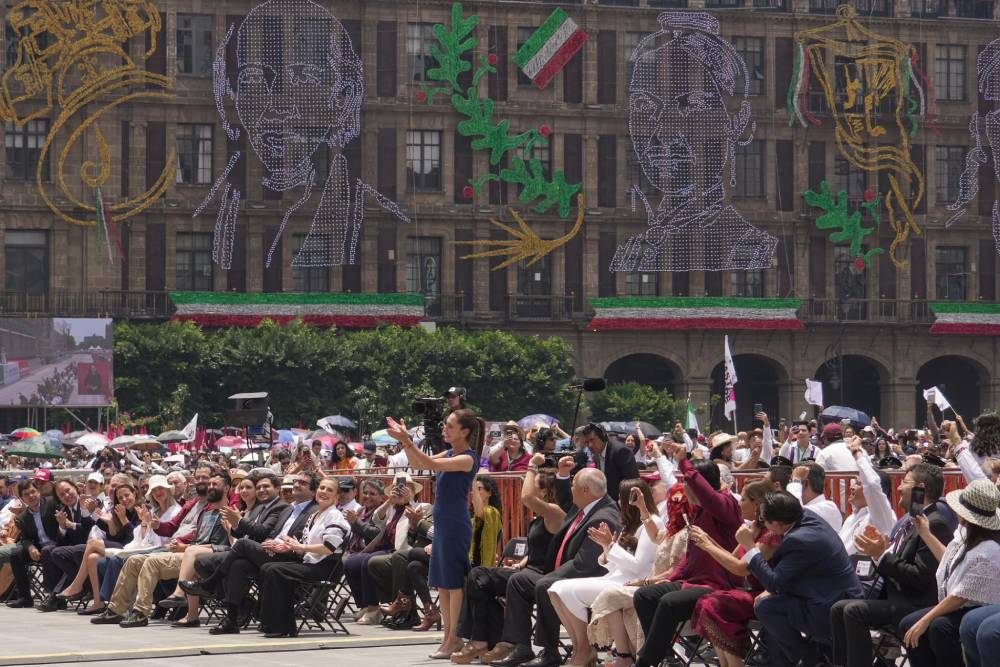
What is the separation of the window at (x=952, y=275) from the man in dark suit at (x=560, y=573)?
51541 mm

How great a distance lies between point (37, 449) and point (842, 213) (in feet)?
101

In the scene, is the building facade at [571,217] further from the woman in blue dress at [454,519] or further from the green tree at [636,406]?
the woman in blue dress at [454,519]

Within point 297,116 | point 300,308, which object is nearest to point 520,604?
point 297,116

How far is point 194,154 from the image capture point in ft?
198

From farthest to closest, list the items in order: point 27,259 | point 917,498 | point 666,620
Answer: point 27,259 < point 666,620 < point 917,498

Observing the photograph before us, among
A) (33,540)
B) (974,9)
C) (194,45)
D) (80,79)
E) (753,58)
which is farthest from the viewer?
(974,9)

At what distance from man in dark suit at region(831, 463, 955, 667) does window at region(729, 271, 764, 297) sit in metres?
50.8

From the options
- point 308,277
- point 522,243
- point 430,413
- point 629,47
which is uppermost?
point 629,47

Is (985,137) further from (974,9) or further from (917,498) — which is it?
(917,498)

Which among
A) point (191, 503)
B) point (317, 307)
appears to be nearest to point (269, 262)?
point (317, 307)

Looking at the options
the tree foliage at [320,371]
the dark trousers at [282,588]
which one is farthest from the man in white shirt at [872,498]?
the tree foliage at [320,371]

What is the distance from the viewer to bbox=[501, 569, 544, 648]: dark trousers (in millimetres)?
15508

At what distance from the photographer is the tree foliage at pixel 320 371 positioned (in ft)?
184

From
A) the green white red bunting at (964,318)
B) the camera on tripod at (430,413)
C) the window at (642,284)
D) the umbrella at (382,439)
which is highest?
the window at (642,284)
